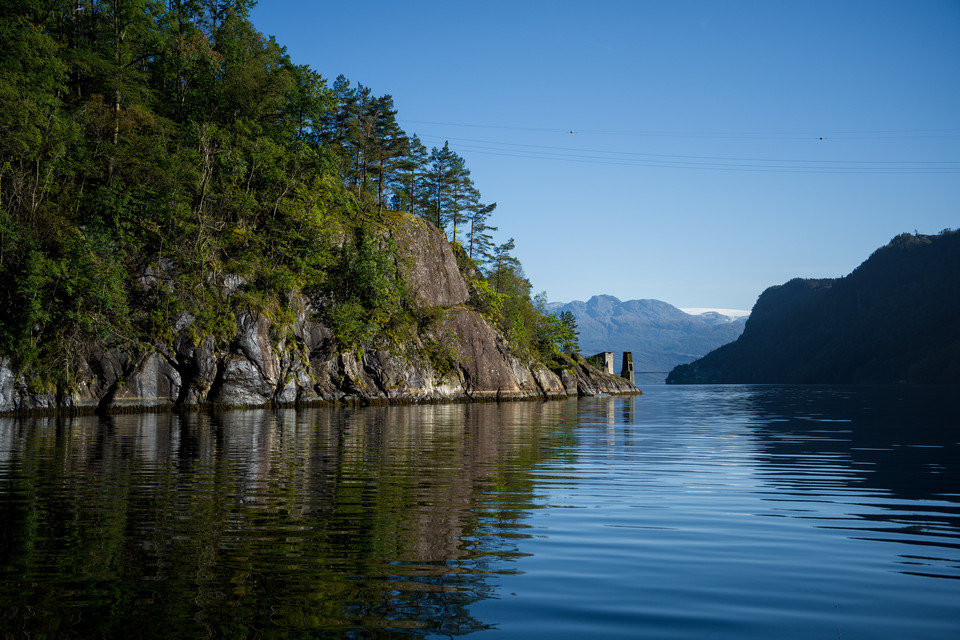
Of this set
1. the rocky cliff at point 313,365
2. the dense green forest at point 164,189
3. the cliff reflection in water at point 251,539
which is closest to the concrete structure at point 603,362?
the rocky cliff at point 313,365

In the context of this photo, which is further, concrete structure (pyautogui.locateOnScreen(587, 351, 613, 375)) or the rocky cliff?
concrete structure (pyautogui.locateOnScreen(587, 351, 613, 375))

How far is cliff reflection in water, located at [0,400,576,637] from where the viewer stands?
519 cm

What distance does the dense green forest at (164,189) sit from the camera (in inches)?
1476

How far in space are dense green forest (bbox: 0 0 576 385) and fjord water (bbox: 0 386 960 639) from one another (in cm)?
2501

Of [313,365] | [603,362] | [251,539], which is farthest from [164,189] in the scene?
[603,362]

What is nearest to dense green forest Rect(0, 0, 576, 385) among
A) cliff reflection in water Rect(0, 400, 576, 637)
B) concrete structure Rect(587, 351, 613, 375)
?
cliff reflection in water Rect(0, 400, 576, 637)

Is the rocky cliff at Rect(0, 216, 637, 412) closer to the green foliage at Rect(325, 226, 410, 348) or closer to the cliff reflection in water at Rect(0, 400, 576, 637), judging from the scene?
the green foliage at Rect(325, 226, 410, 348)

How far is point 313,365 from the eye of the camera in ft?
167

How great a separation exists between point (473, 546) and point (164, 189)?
46.1m

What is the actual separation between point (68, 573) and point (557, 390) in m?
Result: 79.6

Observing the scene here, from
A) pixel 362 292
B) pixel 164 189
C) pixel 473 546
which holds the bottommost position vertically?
pixel 473 546

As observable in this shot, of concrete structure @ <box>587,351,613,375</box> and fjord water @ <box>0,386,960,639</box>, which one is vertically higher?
concrete structure @ <box>587,351,613,375</box>

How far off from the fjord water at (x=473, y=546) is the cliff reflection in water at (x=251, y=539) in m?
0.04

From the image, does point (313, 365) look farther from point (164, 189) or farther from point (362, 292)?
point (164, 189)
